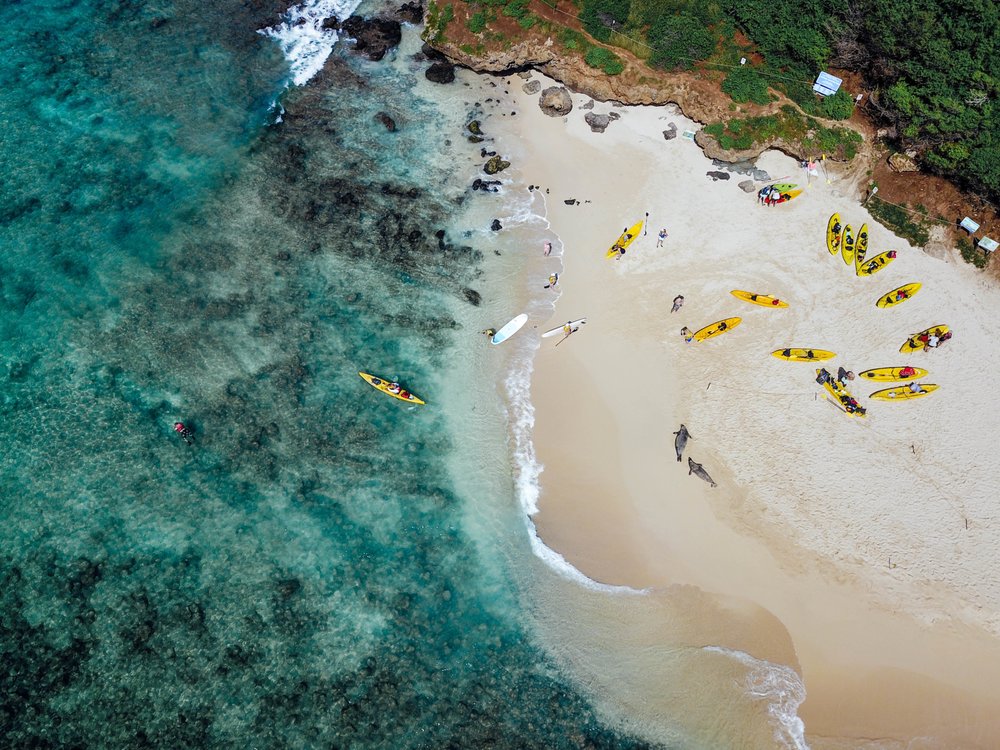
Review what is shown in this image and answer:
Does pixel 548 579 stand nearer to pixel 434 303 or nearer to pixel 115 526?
pixel 434 303

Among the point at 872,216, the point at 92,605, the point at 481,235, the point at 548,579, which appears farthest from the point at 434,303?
the point at 872,216

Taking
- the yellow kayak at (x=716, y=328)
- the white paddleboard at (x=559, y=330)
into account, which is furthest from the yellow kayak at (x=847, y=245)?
the white paddleboard at (x=559, y=330)

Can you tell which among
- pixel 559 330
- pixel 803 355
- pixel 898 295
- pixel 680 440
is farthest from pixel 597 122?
pixel 680 440

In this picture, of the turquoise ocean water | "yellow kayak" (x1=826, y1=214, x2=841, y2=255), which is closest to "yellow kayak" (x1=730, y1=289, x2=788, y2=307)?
"yellow kayak" (x1=826, y1=214, x2=841, y2=255)

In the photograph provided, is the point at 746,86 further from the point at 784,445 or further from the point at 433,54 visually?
the point at 784,445

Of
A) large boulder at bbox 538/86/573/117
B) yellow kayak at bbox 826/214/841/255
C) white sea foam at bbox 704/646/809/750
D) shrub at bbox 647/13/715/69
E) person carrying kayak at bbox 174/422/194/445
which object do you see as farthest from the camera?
large boulder at bbox 538/86/573/117

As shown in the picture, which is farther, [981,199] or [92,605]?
[981,199]

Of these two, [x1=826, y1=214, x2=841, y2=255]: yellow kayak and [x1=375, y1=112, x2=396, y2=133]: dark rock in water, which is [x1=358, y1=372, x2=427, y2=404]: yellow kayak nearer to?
[x1=375, y1=112, x2=396, y2=133]: dark rock in water
